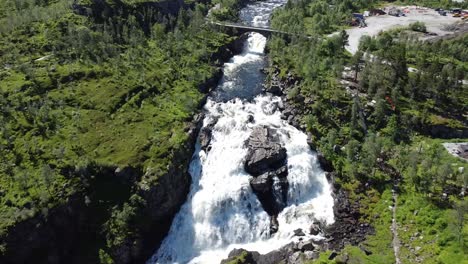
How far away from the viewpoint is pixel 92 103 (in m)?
114

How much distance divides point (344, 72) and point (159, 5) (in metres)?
91.7

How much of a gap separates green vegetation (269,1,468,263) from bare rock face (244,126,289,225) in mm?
11983

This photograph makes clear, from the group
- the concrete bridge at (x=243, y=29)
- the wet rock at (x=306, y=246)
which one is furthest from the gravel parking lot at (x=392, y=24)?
the wet rock at (x=306, y=246)

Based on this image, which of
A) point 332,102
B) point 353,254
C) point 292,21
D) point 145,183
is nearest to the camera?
point 353,254

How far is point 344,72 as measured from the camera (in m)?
138

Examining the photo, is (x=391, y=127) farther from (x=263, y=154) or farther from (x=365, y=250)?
(x=365, y=250)

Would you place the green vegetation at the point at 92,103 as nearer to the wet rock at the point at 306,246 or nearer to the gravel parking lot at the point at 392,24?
the wet rock at the point at 306,246

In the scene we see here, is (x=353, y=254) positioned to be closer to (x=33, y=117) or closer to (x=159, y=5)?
(x=33, y=117)

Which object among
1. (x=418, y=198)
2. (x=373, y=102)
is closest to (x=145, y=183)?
(x=418, y=198)

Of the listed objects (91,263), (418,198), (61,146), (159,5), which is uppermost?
(159,5)

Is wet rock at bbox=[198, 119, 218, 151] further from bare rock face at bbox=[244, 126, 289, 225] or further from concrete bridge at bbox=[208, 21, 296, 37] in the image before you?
concrete bridge at bbox=[208, 21, 296, 37]

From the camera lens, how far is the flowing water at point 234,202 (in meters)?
88.9

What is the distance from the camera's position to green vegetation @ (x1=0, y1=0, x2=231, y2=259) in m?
86.2

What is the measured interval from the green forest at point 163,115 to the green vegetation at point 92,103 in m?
0.39
